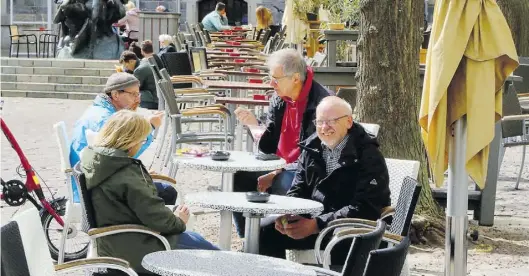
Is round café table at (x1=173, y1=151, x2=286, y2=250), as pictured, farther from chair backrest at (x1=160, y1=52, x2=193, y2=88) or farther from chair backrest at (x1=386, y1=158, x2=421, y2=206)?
chair backrest at (x1=160, y1=52, x2=193, y2=88)

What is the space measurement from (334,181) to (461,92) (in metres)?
0.80

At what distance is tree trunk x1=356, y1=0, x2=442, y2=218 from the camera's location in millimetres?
8305

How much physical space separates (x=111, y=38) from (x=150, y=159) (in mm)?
14708

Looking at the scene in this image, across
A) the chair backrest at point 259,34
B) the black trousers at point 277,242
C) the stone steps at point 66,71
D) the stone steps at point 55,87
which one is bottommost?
the stone steps at point 55,87

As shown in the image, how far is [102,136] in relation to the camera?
569 cm

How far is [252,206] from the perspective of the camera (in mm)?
5469

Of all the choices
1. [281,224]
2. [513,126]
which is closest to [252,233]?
[281,224]

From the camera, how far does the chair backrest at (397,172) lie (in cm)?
631

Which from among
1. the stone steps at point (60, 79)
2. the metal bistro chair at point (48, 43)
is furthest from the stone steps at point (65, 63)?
the metal bistro chair at point (48, 43)

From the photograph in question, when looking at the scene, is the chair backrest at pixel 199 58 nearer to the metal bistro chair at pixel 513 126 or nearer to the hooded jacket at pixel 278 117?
the metal bistro chair at pixel 513 126

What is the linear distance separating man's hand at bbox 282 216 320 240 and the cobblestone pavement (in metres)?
1.50

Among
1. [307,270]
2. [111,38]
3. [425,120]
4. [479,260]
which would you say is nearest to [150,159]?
[479,260]

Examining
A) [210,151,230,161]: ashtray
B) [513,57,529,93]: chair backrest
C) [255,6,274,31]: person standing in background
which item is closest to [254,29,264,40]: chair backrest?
[255,6,274,31]: person standing in background

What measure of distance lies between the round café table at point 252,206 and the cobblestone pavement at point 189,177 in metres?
1.67
